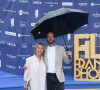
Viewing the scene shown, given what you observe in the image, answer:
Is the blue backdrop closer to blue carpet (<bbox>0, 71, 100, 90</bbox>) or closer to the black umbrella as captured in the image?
blue carpet (<bbox>0, 71, 100, 90</bbox>)

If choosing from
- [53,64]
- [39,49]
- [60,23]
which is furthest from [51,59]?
[60,23]

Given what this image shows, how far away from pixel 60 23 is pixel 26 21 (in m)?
2.24

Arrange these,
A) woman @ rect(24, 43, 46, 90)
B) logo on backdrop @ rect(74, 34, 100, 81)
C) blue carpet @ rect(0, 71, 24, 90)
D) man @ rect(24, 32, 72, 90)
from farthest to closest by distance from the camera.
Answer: logo on backdrop @ rect(74, 34, 100, 81) → blue carpet @ rect(0, 71, 24, 90) → man @ rect(24, 32, 72, 90) → woman @ rect(24, 43, 46, 90)

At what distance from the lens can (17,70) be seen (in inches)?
233

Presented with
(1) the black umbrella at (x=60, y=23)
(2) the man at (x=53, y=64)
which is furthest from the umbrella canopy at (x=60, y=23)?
(2) the man at (x=53, y=64)

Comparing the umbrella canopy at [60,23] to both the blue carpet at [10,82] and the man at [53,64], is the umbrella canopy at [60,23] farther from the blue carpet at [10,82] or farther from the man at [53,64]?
the blue carpet at [10,82]

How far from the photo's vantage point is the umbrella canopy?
3486mm

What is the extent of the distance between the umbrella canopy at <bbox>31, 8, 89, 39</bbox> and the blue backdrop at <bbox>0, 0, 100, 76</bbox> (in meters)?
2.02

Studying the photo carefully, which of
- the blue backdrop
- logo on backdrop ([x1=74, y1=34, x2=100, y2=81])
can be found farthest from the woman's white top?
the blue backdrop

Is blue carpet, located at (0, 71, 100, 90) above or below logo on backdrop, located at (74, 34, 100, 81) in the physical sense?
below

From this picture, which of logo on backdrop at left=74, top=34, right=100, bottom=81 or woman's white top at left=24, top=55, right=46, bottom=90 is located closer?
woman's white top at left=24, top=55, right=46, bottom=90

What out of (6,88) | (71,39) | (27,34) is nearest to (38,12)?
(27,34)

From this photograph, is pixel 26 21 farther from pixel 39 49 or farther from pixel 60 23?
pixel 39 49

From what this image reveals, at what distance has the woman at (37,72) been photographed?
3.32 m
